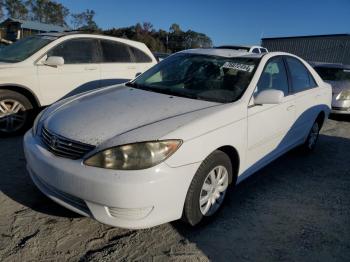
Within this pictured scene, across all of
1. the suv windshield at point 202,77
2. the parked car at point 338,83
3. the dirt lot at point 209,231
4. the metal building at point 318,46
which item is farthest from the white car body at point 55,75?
the metal building at point 318,46

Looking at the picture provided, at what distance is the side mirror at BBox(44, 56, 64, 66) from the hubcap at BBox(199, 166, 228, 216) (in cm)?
339

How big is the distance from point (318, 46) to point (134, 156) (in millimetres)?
30793

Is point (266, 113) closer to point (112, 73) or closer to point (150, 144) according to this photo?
point (150, 144)

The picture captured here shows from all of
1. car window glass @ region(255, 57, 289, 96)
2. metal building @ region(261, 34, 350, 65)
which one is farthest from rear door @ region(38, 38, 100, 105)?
metal building @ region(261, 34, 350, 65)

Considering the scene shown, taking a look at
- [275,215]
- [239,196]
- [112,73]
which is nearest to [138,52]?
[112,73]

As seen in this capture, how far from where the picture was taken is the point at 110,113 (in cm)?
304

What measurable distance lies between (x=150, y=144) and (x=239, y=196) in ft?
5.29

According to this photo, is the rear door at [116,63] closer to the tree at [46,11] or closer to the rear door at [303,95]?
the rear door at [303,95]

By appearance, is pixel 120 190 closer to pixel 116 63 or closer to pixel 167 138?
pixel 167 138

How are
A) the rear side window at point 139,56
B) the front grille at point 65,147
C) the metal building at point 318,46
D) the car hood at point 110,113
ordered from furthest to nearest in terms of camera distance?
the metal building at point 318,46, the rear side window at point 139,56, the car hood at point 110,113, the front grille at point 65,147

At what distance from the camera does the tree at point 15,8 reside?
63312 mm

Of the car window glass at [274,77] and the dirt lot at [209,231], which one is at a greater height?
the car window glass at [274,77]

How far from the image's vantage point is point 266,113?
3.59 meters

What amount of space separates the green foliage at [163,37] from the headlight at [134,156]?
109 ft
